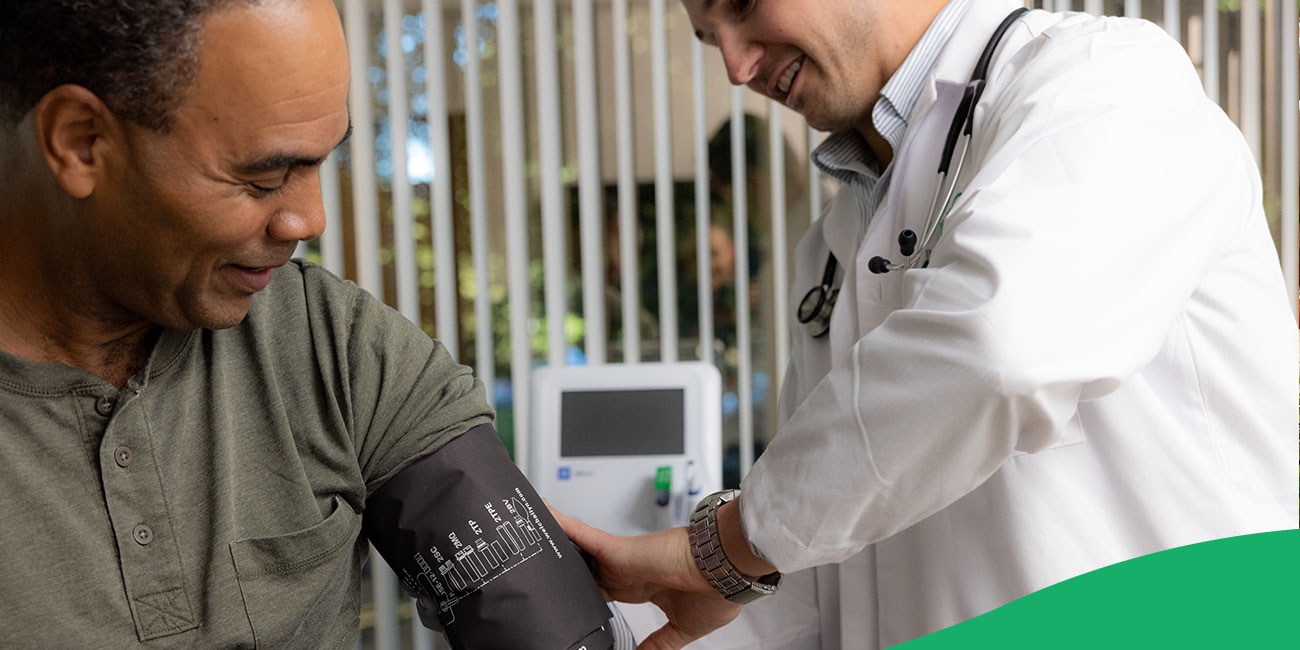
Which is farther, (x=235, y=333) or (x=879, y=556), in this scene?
(x=879, y=556)

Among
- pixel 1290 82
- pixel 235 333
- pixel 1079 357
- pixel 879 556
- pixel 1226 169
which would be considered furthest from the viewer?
pixel 1290 82

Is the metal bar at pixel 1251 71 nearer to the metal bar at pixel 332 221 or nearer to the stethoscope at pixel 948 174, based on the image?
the stethoscope at pixel 948 174

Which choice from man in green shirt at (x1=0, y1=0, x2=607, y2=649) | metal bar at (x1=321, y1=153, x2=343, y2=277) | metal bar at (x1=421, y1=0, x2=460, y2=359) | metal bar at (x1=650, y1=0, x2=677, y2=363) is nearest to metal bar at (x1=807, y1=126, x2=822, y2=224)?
metal bar at (x1=650, y1=0, x2=677, y2=363)

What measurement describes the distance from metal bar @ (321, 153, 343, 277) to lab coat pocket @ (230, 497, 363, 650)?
1889mm

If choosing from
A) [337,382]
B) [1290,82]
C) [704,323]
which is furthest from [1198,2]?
[337,382]

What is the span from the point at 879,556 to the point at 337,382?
2.46 feet

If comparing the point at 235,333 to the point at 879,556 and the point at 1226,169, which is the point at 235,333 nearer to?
the point at 879,556

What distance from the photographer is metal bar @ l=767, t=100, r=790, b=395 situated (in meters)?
2.89

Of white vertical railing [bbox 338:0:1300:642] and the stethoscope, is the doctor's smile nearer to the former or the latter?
the stethoscope

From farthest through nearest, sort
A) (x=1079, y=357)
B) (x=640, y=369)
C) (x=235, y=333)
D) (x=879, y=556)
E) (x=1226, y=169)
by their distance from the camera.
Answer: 1. (x=640, y=369)
2. (x=879, y=556)
3. (x=235, y=333)
4. (x=1226, y=169)
5. (x=1079, y=357)

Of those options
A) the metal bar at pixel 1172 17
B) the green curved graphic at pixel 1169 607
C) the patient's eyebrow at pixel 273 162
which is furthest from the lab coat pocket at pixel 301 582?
the metal bar at pixel 1172 17

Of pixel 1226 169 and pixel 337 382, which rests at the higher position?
pixel 1226 169

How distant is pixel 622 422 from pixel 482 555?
3.98 feet

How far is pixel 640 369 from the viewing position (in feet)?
7.95
